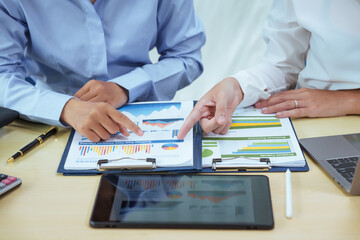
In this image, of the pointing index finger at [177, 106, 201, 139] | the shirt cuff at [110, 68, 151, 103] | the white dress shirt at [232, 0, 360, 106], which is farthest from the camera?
the shirt cuff at [110, 68, 151, 103]

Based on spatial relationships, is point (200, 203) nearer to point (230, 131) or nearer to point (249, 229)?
point (249, 229)

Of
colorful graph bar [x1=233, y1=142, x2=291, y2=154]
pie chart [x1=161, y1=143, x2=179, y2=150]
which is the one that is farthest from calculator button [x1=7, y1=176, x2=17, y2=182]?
colorful graph bar [x1=233, y1=142, x2=291, y2=154]

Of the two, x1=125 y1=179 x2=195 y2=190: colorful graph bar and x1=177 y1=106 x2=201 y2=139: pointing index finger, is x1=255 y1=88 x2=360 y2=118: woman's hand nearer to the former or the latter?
x1=177 y1=106 x2=201 y2=139: pointing index finger

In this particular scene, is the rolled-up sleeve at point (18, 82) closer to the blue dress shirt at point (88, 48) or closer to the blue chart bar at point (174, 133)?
the blue dress shirt at point (88, 48)

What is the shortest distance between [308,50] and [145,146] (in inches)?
22.4

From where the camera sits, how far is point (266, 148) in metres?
0.76

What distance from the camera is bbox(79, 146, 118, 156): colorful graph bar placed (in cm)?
76

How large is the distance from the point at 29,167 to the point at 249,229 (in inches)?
17.8

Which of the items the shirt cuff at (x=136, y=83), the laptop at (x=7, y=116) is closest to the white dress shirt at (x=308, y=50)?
the shirt cuff at (x=136, y=83)

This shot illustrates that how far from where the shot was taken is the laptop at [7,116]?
0.84 metres

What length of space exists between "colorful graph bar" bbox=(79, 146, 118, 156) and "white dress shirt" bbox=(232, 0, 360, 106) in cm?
34

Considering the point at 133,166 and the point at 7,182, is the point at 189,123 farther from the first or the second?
the point at 7,182

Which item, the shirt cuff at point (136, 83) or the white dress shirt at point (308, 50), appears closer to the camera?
the white dress shirt at point (308, 50)

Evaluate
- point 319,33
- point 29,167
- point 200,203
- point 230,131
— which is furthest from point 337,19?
point 29,167
